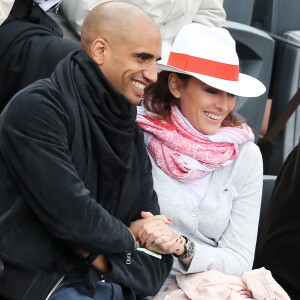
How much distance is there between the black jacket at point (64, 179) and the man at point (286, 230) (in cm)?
79

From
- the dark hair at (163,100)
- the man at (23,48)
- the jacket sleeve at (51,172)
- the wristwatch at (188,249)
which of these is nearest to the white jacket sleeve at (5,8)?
the man at (23,48)

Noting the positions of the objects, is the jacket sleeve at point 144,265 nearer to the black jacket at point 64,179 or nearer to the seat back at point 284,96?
the black jacket at point 64,179

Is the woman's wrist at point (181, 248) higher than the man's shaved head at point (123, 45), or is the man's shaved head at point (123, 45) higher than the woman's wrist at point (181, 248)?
the man's shaved head at point (123, 45)

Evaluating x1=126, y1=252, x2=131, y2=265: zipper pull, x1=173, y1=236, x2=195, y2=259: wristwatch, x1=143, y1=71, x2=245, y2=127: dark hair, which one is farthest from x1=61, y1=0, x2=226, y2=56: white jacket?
x1=126, y1=252, x2=131, y2=265: zipper pull

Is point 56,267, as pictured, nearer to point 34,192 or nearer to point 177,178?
point 34,192

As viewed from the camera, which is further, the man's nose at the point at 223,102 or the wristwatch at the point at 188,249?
the man's nose at the point at 223,102

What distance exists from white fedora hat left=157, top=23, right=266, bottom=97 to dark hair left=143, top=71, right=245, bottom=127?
6 cm

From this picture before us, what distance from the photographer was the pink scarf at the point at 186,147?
2982 mm

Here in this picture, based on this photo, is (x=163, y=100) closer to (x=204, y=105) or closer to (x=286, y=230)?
(x=204, y=105)

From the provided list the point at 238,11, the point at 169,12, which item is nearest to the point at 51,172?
the point at 169,12

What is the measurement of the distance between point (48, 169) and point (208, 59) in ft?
2.94

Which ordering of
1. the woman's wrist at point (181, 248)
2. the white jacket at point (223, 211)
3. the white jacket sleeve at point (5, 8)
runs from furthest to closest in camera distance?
the white jacket sleeve at point (5, 8)
the white jacket at point (223, 211)
the woman's wrist at point (181, 248)

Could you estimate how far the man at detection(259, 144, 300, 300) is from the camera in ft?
10.6

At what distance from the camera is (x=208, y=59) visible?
3.04 meters
